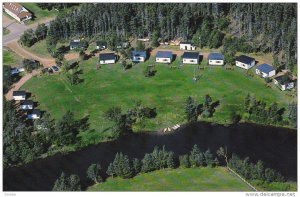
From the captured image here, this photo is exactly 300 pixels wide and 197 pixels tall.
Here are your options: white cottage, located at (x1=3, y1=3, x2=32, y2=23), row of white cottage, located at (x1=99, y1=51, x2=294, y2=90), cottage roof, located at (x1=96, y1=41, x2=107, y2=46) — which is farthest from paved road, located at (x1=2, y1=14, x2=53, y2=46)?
row of white cottage, located at (x1=99, y1=51, x2=294, y2=90)

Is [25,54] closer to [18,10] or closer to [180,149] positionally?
[18,10]

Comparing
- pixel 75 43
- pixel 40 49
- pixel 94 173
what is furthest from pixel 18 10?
pixel 94 173

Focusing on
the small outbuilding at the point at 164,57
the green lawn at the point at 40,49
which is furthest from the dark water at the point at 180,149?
the green lawn at the point at 40,49

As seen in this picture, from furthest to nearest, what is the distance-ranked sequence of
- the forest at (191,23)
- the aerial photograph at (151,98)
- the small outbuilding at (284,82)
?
the forest at (191,23), the small outbuilding at (284,82), the aerial photograph at (151,98)

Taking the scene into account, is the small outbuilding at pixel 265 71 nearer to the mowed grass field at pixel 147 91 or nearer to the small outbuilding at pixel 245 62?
the mowed grass field at pixel 147 91

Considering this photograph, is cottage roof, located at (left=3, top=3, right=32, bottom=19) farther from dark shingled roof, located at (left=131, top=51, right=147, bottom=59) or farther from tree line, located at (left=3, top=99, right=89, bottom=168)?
tree line, located at (left=3, top=99, right=89, bottom=168)

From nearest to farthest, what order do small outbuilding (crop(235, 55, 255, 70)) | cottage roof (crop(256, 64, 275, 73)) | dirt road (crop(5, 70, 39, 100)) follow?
dirt road (crop(5, 70, 39, 100)) → cottage roof (crop(256, 64, 275, 73)) → small outbuilding (crop(235, 55, 255, 70))
